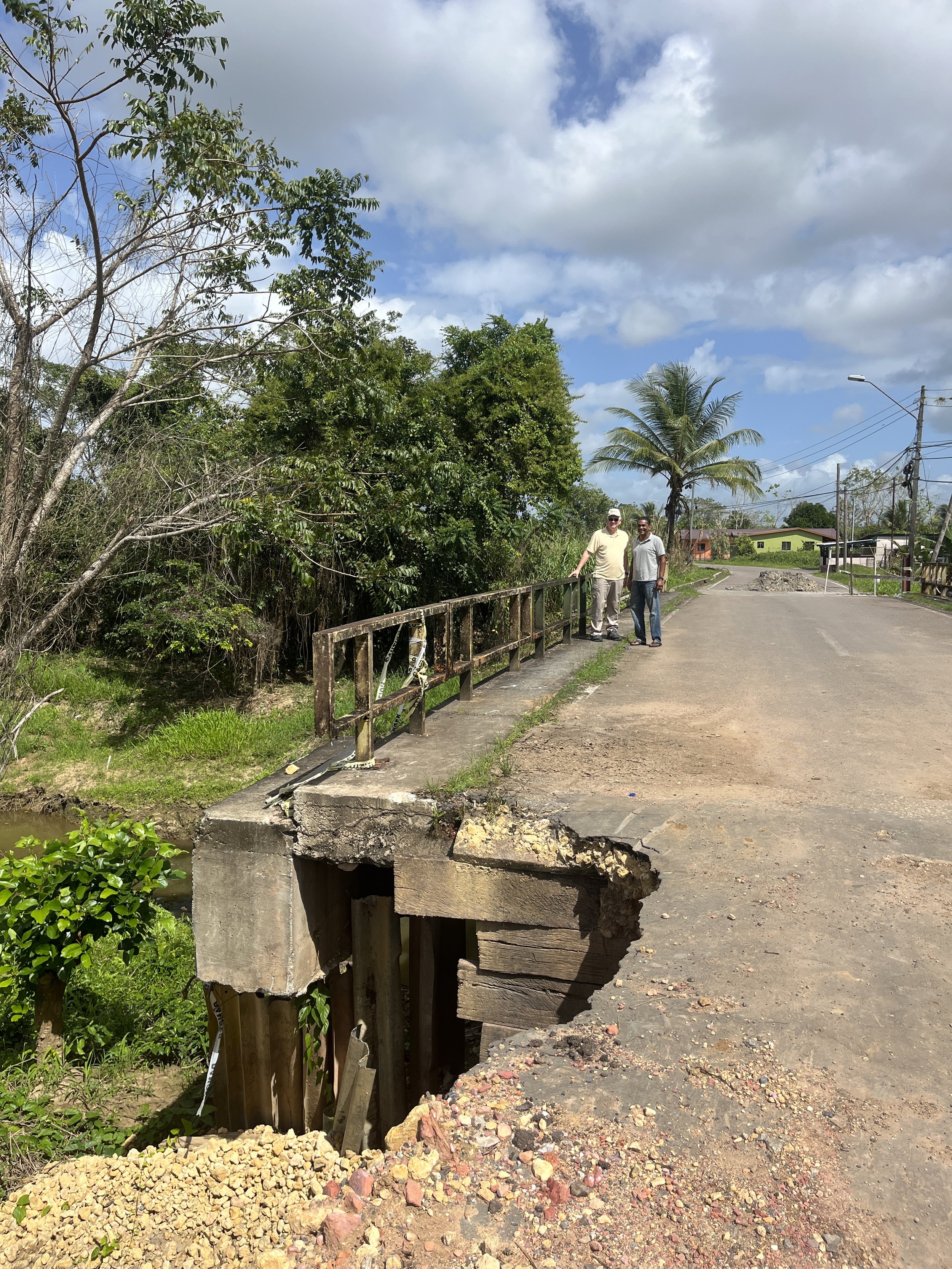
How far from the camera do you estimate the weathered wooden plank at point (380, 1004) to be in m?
5.40

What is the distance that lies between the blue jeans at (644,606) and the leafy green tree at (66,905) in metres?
7.00

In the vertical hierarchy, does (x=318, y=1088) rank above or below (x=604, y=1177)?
below

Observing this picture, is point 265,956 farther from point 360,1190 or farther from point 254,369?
point 254,369

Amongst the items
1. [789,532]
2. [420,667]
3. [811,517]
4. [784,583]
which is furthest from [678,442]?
[811,517]

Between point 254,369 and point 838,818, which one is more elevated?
point 254,369

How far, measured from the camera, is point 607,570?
36.8ft

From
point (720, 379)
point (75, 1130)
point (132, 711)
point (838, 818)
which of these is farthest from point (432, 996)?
point (720, 379)

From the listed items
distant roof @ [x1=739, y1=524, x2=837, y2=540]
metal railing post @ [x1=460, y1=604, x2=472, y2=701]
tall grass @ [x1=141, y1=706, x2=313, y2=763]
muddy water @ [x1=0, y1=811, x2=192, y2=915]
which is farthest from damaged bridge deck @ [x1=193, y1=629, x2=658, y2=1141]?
distant roof @ [x1=739, y1=524, x2=837, y2=540]

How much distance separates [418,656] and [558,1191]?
164 inches

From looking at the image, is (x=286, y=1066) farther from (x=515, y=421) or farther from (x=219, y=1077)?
(x=515, y=421)

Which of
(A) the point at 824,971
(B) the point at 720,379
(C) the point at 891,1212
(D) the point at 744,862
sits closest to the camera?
(C) the point at 891,1212

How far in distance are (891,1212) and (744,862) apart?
204 cm

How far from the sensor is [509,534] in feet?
44.6

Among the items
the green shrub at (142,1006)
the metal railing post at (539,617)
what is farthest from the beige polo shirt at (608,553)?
the green shrub at (142,1006)
